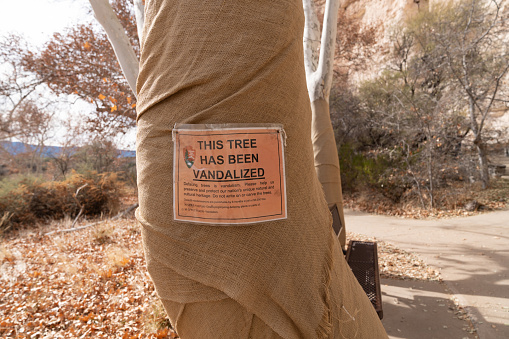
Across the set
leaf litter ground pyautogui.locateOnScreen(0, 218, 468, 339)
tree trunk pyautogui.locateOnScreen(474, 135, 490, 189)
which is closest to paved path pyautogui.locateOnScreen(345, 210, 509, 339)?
leaf litter ground pyautogui.locateOnScreen(0, 218, 468, 339)

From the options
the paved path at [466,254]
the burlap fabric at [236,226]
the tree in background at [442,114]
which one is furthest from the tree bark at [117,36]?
the tree in background at [442,114]

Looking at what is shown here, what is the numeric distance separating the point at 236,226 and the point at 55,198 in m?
11.5

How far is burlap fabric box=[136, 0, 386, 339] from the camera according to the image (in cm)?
97

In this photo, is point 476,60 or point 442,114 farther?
point 476,60

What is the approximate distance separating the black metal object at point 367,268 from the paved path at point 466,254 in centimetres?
77

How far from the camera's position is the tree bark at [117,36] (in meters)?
3.41

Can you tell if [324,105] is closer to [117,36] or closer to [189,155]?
[117,36]

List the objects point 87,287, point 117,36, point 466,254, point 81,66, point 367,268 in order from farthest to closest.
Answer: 1. point 81,66
2. point 466,254
3. point 87,287
4. point 117,36
5. point 367,268

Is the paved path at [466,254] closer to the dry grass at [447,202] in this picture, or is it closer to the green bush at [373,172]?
the dry grass at [447,202]

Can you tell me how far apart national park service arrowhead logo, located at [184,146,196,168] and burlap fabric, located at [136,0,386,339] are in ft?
0.25

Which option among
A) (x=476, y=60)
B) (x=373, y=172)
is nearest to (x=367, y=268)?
(x=373, y=172)

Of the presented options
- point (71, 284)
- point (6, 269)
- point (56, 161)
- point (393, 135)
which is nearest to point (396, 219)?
point (393, 135)

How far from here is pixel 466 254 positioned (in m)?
5.34

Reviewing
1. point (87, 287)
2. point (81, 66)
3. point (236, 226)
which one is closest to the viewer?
point (236, 226)
